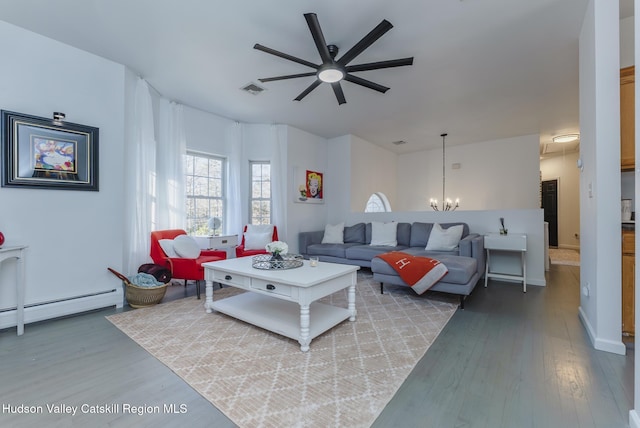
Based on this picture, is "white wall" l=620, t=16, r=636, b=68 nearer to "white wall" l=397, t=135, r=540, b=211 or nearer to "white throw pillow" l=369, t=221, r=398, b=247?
"white throw pillow" l=369, t=221, r=398, b=247

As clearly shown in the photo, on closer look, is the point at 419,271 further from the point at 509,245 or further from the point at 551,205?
the point at 551,205

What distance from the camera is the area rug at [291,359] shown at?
1467 mm

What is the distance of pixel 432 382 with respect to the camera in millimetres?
1705

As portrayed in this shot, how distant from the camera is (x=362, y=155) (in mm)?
6242

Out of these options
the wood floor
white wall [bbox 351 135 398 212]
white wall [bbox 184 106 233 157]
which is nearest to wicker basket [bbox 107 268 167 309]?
the wood floor

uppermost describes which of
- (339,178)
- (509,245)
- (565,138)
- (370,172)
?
(565,138)

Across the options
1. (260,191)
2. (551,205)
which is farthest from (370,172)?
(551,205)

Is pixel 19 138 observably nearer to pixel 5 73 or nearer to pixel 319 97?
pixel 5 73

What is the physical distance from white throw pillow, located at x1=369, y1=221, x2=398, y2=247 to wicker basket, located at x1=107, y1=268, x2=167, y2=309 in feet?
11.2

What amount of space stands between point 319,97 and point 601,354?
13.0 feet

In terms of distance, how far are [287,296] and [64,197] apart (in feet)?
8.50

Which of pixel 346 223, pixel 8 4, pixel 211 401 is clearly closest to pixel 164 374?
pixel 211 401

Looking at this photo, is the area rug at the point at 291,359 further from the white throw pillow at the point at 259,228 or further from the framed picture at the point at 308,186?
the framed picture at the point at 308,186

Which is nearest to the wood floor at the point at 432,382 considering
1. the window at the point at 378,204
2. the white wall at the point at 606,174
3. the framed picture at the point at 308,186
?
the white wall at the point at 606,174
